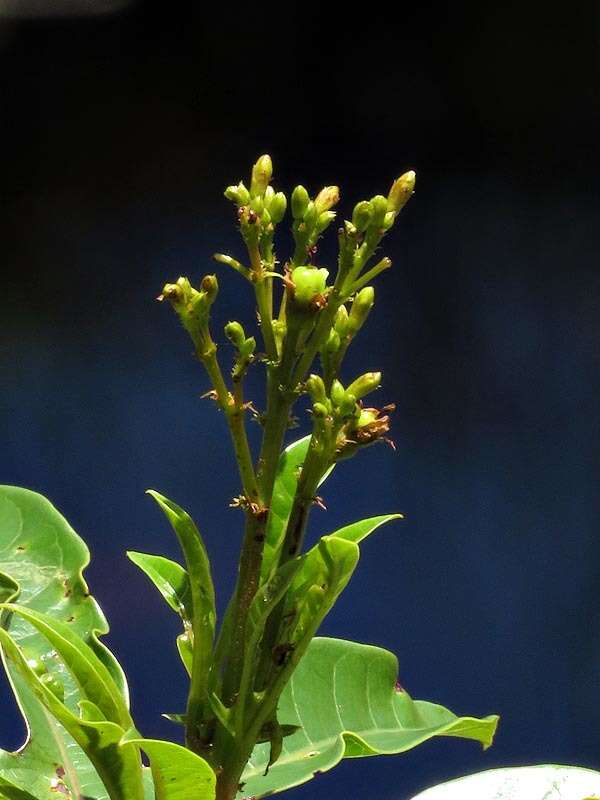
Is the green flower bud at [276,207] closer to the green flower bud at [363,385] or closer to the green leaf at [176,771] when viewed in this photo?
the green flower bud at [363,385]

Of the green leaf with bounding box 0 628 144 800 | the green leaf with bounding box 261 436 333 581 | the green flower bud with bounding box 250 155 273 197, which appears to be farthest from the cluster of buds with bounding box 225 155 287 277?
the green leaf with bounding box 0 628 144 800

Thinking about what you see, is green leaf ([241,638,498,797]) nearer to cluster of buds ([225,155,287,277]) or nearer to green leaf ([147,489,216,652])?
green leaf ([147,489,216,652])

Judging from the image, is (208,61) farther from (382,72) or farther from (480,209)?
(480,209)

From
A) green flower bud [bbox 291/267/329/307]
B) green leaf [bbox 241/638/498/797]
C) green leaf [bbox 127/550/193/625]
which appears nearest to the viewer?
green flower bud [bbox 291/267/329/307]

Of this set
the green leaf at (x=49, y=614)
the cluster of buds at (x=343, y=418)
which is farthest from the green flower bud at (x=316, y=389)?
the green leaf at (x=49, y=614)

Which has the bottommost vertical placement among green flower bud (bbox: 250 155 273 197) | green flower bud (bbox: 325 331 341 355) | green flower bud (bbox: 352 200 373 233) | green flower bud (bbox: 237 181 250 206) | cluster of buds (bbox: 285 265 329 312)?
green flower bud (bbox: 325 331 341 355)

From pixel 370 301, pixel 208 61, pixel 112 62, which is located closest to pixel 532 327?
pixel 208 61

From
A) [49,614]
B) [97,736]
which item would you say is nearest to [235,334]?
[97,736]
